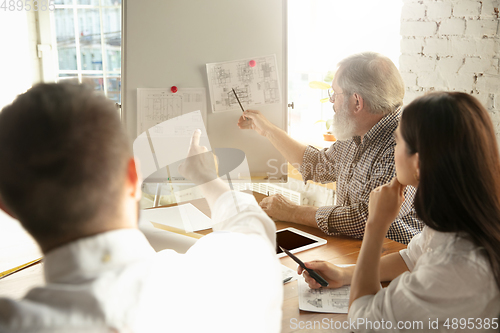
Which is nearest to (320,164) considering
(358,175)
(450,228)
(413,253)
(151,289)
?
(358,175)

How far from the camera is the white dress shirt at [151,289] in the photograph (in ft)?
1.35

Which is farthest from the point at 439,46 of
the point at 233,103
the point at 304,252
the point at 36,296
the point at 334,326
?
the point at 36,296

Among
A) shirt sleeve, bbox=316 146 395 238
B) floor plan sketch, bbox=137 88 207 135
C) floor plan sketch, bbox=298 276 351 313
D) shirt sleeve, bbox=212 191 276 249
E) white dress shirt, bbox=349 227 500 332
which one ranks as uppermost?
floor plan sketch, bbox=137 88 207 135

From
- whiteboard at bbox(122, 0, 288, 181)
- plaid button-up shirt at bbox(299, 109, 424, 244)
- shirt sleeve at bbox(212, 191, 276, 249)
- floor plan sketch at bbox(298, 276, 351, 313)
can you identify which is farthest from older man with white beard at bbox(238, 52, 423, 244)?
shirt sleeve at bbox(212, 191, 276, 249)

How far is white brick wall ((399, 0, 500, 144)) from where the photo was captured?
6.29 ft

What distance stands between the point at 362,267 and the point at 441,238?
0.60 ft

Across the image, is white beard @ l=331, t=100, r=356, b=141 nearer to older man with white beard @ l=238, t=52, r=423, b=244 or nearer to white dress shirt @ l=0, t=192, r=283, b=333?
older man with white beard @ l=238, t=52, r=423, b=244

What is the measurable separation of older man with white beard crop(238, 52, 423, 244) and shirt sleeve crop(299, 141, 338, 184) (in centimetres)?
2

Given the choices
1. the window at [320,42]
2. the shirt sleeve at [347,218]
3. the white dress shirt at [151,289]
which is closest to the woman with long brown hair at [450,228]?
the white dress shirt at [151,289]

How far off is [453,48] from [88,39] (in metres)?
3.22

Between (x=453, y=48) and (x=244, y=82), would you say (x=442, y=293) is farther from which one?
(x=453, y=48)

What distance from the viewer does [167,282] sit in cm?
48

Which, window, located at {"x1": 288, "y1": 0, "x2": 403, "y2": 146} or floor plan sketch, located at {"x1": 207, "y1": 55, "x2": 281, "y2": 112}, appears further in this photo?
window, located at {"x1": 288, "y1": 0, "x2": 403, "y2": 146}

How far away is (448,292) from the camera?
734mm
